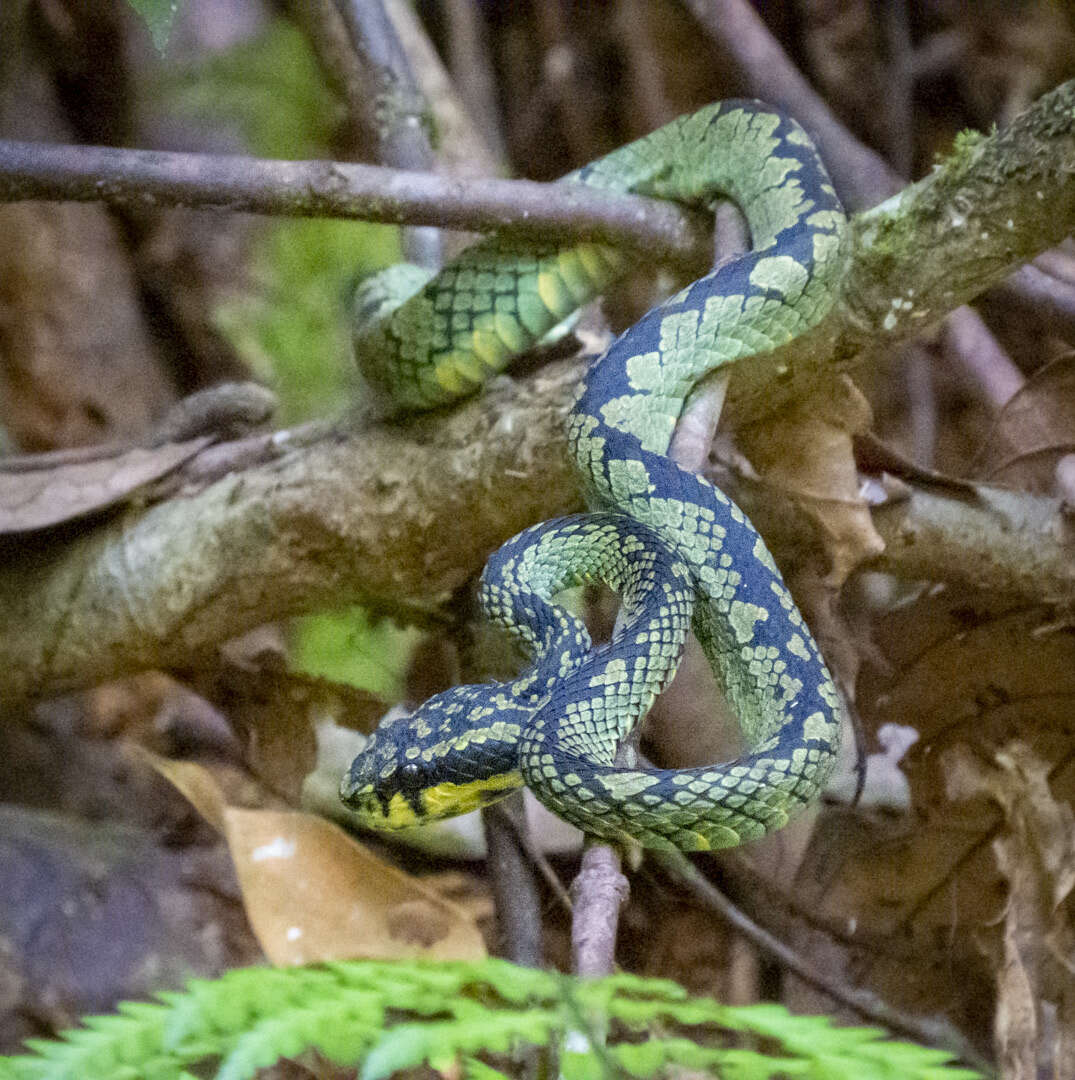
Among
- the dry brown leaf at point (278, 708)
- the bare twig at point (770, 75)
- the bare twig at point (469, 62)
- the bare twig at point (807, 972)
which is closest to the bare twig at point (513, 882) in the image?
the bare twig at point (807, 972)

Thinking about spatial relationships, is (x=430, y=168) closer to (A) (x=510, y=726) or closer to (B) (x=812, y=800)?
(A) (x=510, y=726)

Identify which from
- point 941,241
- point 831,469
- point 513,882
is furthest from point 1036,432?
point 513,882

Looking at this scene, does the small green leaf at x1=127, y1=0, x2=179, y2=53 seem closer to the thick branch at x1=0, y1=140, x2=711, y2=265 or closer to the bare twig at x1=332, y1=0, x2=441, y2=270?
the thick branch at x1=0, y1=140, x2=711, y2=265

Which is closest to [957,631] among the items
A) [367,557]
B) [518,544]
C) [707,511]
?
[707,511]

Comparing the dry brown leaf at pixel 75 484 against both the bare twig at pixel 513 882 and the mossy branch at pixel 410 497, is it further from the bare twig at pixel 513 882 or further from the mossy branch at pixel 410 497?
the bare twig at pixel 513 882

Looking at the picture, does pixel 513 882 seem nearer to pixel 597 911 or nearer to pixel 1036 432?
pixel 597 911

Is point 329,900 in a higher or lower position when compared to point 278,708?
lower

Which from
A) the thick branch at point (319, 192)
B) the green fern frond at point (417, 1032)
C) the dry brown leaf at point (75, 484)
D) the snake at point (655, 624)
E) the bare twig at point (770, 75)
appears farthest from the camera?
the bare twig at point (770, 75)
